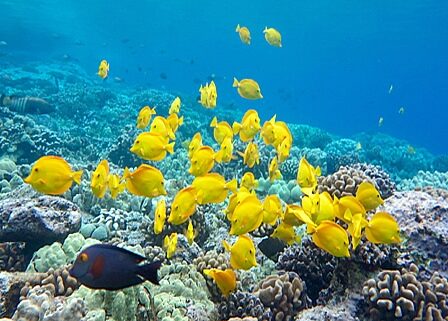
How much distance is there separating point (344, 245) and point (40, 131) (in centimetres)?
1187

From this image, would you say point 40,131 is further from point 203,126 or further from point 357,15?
point 357,15

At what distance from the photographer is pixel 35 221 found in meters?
5.37

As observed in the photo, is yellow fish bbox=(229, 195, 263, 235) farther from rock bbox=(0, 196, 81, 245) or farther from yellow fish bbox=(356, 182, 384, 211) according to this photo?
rock bbox=(0, 196, 81, 245)

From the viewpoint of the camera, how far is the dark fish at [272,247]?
20.0ft

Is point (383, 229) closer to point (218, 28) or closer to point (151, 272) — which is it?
point (151, 272)

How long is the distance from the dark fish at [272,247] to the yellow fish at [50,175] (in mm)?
3251

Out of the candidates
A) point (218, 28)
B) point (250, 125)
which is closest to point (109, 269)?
point (250, 125)

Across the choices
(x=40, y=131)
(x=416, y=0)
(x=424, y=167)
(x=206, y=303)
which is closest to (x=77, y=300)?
(x=206, y=303)

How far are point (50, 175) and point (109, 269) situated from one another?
6.16ft

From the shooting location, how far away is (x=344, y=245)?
3641 millimetres

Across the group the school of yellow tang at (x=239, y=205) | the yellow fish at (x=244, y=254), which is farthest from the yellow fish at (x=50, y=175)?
the yellow fish at (x=244, y=254)

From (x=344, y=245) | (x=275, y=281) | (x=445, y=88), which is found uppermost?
(x=445, y=88)

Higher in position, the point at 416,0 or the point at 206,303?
the point at 416,0

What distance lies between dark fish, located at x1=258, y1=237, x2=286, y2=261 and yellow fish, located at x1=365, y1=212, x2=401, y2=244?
7.68ft
